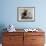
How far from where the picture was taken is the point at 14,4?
445 cm

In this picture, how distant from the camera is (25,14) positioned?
14.7ft

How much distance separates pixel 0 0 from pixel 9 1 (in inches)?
11.7

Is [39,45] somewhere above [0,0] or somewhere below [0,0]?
below

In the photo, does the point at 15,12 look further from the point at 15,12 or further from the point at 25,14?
the point at 25,14

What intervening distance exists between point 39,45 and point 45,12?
1156mm

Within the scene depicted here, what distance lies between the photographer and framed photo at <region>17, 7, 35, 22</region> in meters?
4.46

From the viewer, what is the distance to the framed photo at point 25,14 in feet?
14.6

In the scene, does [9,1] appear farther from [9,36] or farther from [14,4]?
[9,36]

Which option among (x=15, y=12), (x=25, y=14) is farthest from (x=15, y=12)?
(x=25, y=14)

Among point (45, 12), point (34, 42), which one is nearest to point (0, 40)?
point (34, 42)

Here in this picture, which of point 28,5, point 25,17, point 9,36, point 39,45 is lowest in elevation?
point 39,45

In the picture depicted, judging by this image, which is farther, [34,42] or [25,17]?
[25,17]

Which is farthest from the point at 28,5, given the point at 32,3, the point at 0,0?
the point at 0,0

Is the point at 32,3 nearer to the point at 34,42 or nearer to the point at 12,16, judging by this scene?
the point at 12,16
